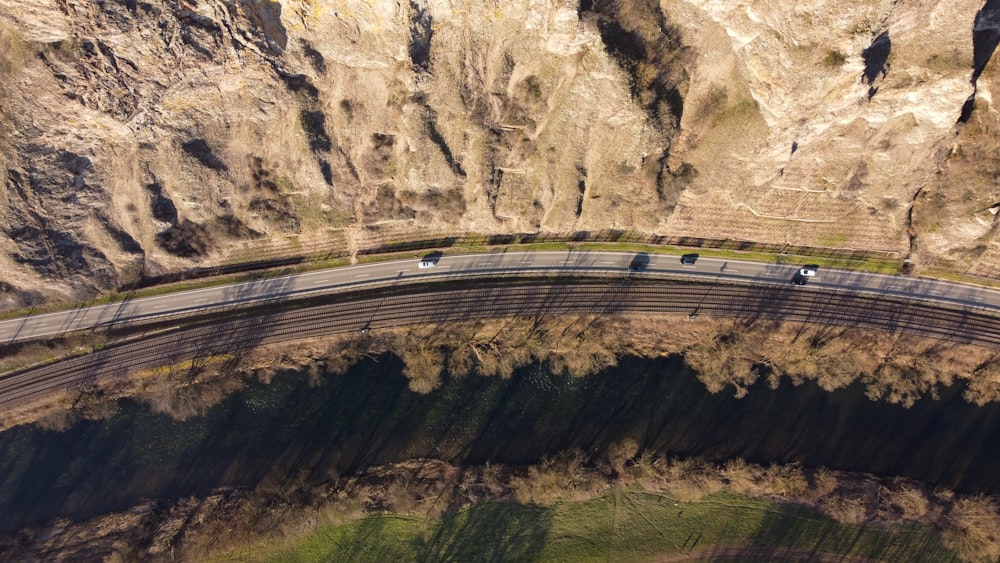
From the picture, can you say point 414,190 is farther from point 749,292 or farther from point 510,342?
point 749,292

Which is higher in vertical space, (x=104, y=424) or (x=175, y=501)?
(x=104, y=424)

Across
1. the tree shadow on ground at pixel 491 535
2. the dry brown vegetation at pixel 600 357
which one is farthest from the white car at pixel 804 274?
the tree shadow on ground at pixel 491 535

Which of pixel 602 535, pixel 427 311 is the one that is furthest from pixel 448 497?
pixel 427 311

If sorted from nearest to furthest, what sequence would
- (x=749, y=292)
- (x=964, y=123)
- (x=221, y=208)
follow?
1. (x=964, y=123)
2. (x=221, y=208)
3. (x=749, y=292)

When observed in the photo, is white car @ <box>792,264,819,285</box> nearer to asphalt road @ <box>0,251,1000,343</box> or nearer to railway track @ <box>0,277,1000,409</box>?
asphalt road @ <box>0,251,1000,343</box>

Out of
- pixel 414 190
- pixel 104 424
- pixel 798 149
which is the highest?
pixel 798 149

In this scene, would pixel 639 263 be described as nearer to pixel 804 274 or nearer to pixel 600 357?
pixel 600 357

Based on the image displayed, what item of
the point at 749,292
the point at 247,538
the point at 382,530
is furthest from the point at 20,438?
the point at 749,292

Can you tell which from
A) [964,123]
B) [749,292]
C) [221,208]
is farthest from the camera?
[749,292]

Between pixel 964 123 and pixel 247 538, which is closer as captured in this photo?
pixel 964 123
